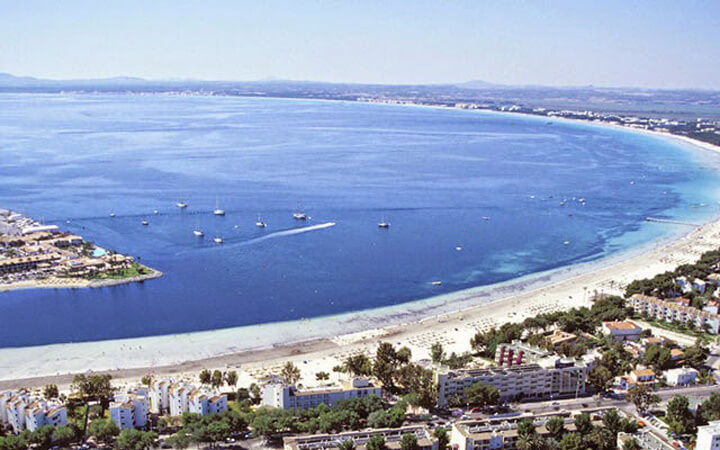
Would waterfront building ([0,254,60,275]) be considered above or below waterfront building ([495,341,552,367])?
above

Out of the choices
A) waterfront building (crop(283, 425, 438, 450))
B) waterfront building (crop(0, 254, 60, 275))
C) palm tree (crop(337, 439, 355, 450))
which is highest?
waterfront building (crop(0, 254, 60, 275))

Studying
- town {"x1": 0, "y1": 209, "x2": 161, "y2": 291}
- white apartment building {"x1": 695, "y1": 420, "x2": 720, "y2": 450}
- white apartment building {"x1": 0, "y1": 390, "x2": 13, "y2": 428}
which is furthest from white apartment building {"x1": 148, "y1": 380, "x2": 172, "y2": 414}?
white apartment building {"x1": 695, "y1": 420, "x2": 720, "y2": 450}

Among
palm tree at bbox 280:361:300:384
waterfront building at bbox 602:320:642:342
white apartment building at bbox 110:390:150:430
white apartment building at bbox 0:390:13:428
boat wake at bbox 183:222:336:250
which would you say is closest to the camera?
white apartment building at bbox 110:390:150:430

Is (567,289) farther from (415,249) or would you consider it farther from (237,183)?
(237,183)

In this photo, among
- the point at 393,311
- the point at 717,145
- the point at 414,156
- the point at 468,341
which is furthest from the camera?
the point at 717,145

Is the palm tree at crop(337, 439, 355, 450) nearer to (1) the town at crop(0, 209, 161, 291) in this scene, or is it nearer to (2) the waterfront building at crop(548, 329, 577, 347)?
(2) the waterfront building at crop(548, 329, 577, 347)

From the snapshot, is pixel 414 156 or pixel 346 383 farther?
pixel 414 156

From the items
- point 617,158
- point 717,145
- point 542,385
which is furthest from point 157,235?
point 717,145
